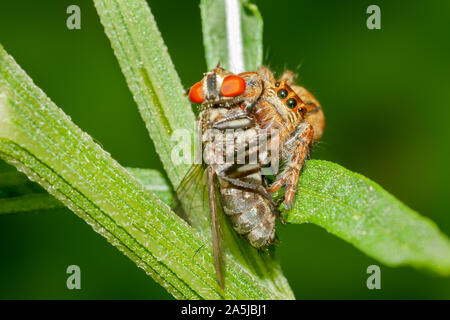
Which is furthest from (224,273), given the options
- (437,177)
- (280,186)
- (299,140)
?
(437,177)

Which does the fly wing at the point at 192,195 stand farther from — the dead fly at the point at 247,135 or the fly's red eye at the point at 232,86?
the fly's red eye at the point at 232,86

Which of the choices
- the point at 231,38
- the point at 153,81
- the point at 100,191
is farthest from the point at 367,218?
the point at 231,38

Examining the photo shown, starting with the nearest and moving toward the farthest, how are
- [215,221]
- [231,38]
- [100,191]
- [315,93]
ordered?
1. [100,191]
2. [215,221]
3. [231,38]
4. [315,93]

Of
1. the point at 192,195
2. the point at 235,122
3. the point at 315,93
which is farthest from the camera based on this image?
the point at 315,93

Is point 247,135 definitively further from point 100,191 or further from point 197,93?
point 100,191

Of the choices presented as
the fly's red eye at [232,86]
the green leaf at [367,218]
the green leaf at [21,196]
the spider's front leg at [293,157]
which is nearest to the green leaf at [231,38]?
the fly's red eye at [232,86]

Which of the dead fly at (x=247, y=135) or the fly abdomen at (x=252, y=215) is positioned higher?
the dead fly at (x=247, y=135)

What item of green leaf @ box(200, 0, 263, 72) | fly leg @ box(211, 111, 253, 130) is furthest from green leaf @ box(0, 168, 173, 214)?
green leaf @ box(200, 0, 263, 72)
